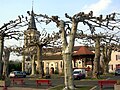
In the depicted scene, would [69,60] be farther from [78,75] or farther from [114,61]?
[114,61]

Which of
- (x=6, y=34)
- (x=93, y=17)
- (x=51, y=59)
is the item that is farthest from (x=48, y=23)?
(x=51, y=59)

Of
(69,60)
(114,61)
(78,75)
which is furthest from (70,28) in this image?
(114,61)

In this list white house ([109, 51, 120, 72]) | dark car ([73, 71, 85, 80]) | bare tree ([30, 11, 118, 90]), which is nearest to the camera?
bare tree ([30, 11, 118, 90])

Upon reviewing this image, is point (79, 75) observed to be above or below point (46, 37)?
below

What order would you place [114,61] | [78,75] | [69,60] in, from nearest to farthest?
[69,60] → [78,75] → [114,61]

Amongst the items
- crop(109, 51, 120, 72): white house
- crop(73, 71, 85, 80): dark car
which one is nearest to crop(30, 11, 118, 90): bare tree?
crop(73, 71, 85, 80): dark car

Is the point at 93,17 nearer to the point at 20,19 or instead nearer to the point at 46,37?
the point at 20,19

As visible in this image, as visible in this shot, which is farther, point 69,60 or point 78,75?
point 78,75

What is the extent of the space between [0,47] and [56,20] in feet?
40.5

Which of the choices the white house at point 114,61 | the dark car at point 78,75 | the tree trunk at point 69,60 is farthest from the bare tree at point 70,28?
the white house at point 114,61

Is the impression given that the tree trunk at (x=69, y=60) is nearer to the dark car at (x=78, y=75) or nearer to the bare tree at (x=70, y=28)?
the bare tree at (x=70, y=28)

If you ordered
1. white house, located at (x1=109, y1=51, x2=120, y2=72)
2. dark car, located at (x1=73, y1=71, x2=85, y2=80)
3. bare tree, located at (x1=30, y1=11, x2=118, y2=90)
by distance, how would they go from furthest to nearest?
white house, located at (x1=109, y1=51, x2=120, y2=72) < dark car, located at (x1=73, y1=71, x2=85, y2=80) < bare tree, located at (x1=30, y1=11, x2=118, y2=90)

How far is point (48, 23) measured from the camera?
29594 mm

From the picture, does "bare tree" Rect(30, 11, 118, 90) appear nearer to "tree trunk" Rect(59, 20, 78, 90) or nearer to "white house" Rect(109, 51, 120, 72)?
"tree trunk" Rect(59, 20, 78, 90)
